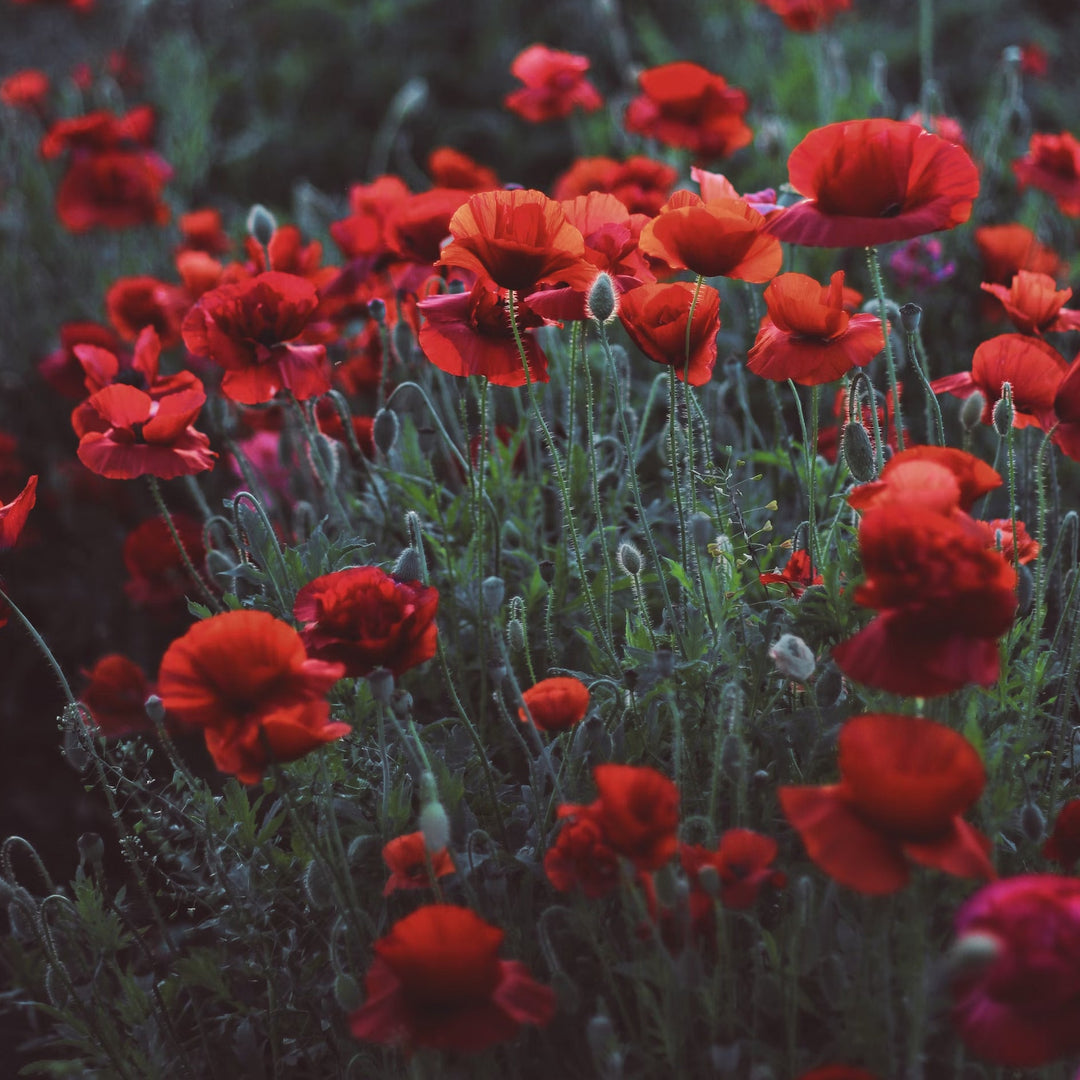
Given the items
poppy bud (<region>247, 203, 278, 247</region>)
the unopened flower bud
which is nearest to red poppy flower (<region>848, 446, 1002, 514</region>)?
the unopened flower bud

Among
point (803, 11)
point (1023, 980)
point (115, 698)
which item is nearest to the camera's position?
point (1023, 980)

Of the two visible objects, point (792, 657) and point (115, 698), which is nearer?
point (792, 657)

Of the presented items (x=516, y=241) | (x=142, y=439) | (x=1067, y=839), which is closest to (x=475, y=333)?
(x=516, y=241)

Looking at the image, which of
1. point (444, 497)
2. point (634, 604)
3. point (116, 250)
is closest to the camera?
point (634, 604)

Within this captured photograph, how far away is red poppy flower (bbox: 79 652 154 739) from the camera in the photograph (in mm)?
2100

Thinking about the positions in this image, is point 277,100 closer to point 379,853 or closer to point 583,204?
point 583,204

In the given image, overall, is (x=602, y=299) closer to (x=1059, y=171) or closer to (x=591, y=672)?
(x=591, y=672)

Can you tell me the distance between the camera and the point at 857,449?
4.78 ft

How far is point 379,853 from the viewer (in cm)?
152

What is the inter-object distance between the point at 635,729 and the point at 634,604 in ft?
1.37

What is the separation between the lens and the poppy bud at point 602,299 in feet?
4.63

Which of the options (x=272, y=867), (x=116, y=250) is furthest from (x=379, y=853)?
(x=116, y=250)

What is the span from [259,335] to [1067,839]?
1.34 metres

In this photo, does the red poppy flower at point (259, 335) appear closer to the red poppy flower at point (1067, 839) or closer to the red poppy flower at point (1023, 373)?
the red poppy flower at point (1023, 373)
